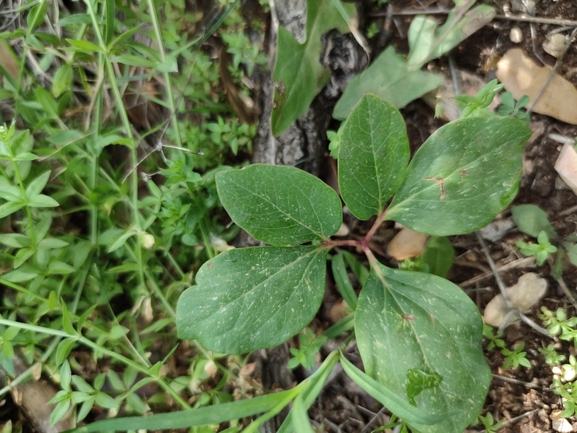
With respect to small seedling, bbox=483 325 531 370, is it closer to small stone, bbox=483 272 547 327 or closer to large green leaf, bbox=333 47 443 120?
small stone, bbox=483 272 547 327

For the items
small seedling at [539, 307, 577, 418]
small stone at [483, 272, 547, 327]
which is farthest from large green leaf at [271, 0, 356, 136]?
small seedling at [539, 307, 577, 418]

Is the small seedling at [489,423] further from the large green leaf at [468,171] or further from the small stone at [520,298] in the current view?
the large green leaf at [468,171]

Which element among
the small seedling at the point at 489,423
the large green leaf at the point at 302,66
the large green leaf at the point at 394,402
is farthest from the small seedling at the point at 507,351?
the large green leaf at the point at 302,66

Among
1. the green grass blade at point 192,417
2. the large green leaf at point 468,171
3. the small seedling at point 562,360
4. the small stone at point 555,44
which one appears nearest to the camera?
the green grass blade at point 192,417

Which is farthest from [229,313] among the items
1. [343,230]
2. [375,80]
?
[375,80]

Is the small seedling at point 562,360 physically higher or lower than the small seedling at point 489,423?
higher

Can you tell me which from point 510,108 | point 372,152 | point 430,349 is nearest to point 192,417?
point 430,349
